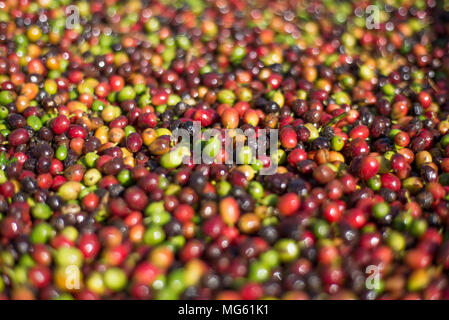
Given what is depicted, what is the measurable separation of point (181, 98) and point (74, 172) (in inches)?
69.7

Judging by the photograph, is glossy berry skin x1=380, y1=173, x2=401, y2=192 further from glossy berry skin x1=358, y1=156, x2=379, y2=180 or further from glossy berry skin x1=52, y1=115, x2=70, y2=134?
glossy berry skin x1=52, y1=115, x2=70, y2=134

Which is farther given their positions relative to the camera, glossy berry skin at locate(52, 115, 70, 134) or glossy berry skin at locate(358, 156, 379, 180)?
glossy berry skin at locate(52, 115, 70, 134)

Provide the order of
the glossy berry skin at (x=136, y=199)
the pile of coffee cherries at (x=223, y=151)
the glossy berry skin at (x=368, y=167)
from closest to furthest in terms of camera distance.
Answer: the pile of coffee cherries at (x=223, y=151), the glossy berry skin at (x=136, y=199), the glossy berry skin at (x=368, y=167)

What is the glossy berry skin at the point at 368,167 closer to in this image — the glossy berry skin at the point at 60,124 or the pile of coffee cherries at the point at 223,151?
the pile of coffee cherries at the point at 223,151

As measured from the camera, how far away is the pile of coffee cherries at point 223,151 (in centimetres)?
319

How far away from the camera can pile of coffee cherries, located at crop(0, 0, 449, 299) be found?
3186 mm

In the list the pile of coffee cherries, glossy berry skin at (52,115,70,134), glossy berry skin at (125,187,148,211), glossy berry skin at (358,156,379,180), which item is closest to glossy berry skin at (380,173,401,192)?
the pile of coffee cherries

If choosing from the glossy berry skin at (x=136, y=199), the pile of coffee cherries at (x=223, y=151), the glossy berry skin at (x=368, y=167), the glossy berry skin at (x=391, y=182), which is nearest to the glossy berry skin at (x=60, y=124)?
the pile of coffee cherries at (x=223, y=151)

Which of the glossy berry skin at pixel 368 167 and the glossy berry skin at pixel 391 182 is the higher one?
the glossy berry skin at pixel 368 167

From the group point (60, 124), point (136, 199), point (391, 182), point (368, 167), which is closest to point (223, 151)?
point (136, 199)

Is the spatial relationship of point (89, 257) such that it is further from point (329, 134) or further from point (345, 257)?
point (329, 134)

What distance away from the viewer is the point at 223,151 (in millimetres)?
4277
